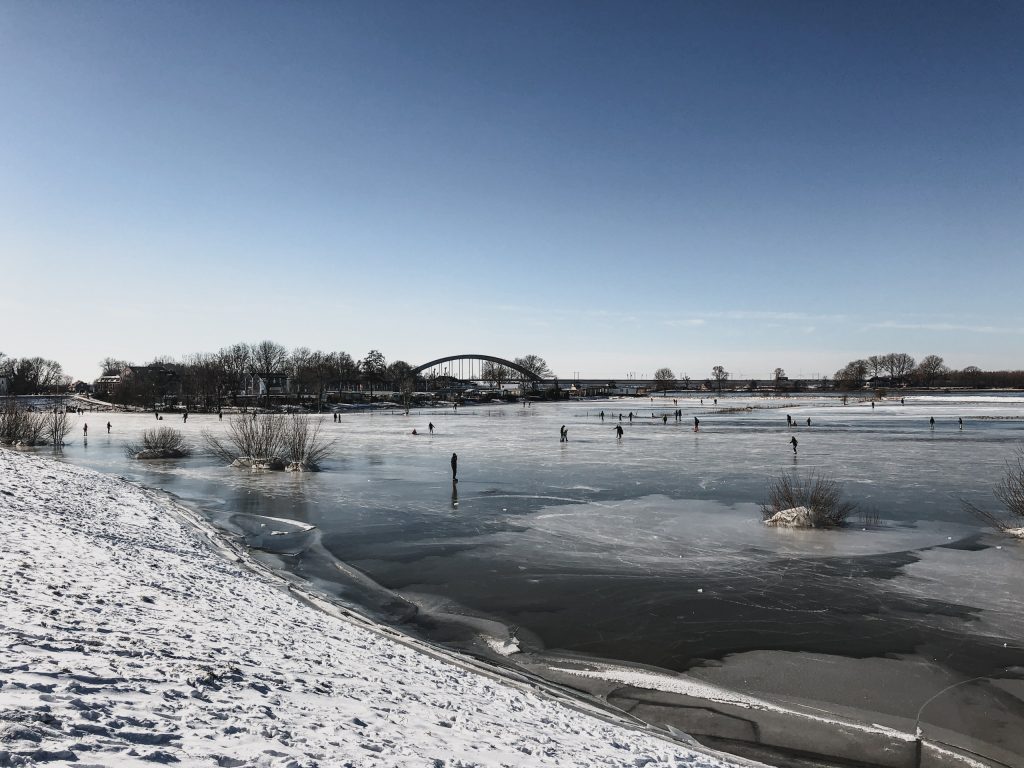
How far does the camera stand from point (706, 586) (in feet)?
43.3

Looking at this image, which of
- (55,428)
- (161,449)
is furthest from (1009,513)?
(55,428)

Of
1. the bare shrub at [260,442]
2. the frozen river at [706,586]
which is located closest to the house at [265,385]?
the bare shrub at [260,442]

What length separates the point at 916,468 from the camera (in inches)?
1196

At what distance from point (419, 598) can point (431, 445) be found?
32.8 metres

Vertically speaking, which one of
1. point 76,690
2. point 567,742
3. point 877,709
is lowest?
point 877,709

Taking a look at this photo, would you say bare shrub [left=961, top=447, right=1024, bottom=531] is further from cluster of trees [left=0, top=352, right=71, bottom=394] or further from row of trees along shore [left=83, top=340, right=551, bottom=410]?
cluster of trees [left=0, top=352, right=71, bottom=394]

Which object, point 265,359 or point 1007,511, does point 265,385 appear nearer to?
point 265,359

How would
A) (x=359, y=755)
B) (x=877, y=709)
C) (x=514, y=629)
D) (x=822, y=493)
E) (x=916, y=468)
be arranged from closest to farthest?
(x=359, y=755), (x=877, y=709), (x=514, y=629), (x=822, y=493), (x=916, y=468)

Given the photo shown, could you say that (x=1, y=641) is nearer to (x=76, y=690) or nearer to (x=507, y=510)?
(x=76, y=690)

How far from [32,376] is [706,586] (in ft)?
674

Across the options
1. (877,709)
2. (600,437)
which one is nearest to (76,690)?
(877,709)

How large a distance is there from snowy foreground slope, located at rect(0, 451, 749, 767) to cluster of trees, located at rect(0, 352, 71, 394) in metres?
172

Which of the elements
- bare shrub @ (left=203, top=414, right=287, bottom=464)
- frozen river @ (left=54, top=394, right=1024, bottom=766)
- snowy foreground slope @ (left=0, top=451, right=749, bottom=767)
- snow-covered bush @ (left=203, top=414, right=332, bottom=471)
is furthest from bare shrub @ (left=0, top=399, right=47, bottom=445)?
snowy foreground slope @ (left=0, top=451, right=749, bottom=767)

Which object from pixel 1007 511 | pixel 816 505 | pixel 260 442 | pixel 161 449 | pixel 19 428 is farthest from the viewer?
pixel 19 428
